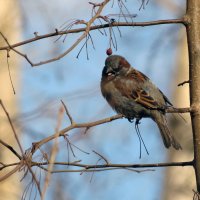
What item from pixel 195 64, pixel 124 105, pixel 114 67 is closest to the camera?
→ pixel 195 64

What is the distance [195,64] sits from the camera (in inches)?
126

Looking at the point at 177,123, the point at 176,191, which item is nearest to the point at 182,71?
the point at 177,123

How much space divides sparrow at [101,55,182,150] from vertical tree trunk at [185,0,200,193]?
1.32 metres

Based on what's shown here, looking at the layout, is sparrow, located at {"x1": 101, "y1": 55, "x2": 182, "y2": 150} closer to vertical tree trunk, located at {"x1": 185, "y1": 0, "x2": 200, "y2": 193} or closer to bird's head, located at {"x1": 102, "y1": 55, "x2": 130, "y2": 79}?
bird's head, located at {"x1": 102, "y1": 55, "x2": 130, "y2": 79}

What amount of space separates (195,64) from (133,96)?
1566mm

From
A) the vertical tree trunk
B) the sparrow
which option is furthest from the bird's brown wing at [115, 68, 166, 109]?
the vertical tree trunk

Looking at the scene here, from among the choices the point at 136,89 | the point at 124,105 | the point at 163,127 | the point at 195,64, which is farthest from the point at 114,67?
the point at 195,64

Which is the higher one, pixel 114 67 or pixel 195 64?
pixel 195 64

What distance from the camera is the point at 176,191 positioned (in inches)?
333

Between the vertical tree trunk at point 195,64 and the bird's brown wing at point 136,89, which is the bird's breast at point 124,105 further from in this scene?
the vertical tree trunk at point 195,64

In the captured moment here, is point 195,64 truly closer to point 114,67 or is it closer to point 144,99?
point 144,99

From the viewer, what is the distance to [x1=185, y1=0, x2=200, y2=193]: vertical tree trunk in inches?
124

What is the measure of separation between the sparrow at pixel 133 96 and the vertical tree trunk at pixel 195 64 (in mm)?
1320

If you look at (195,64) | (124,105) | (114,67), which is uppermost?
(195,64)
